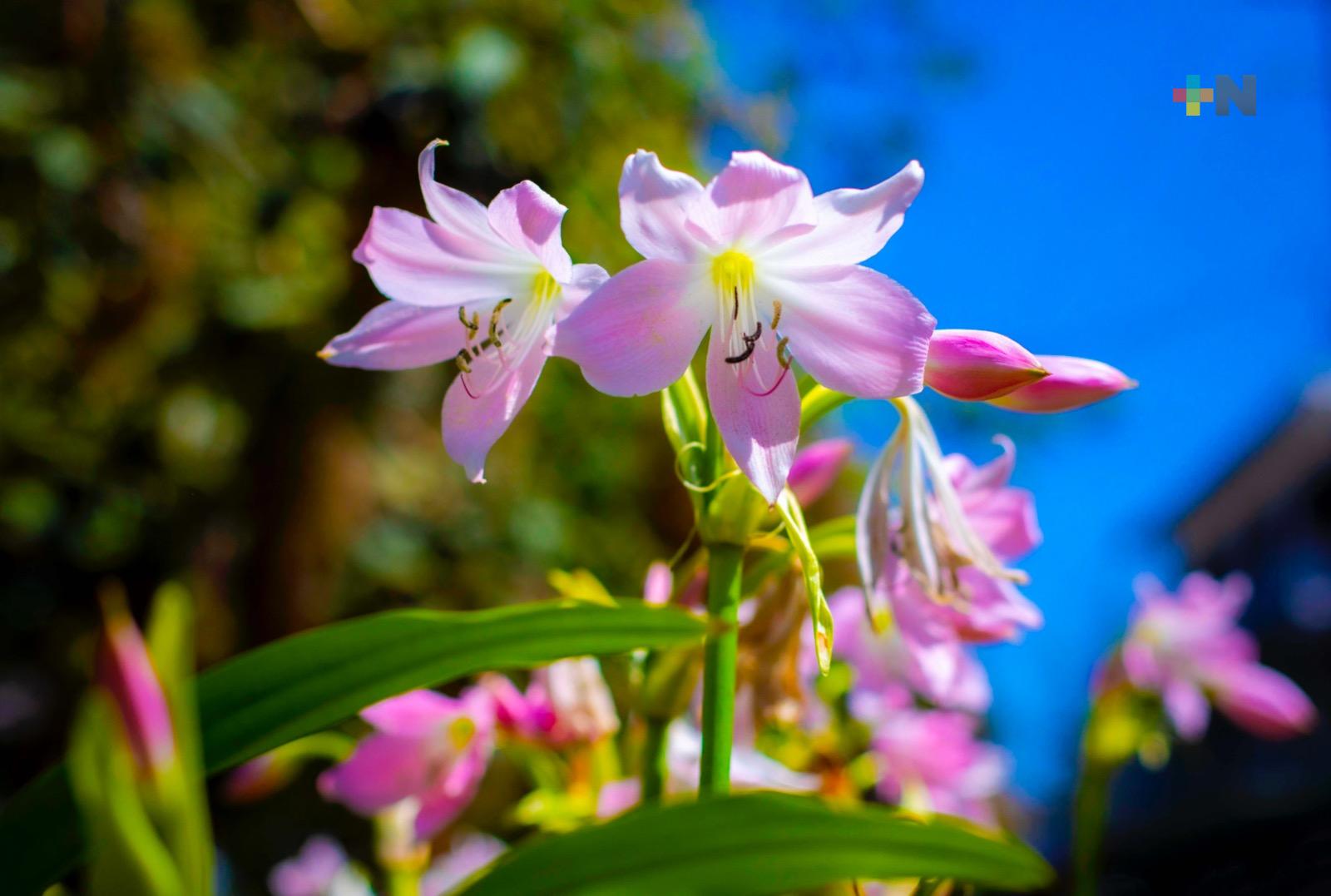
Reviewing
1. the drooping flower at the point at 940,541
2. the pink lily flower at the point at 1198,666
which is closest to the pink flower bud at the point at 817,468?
the drooping flower at the point at 940,541

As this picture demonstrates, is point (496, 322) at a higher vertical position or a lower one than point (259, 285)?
lower

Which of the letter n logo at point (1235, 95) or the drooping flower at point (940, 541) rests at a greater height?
the letter n logo at point (1235, 95)

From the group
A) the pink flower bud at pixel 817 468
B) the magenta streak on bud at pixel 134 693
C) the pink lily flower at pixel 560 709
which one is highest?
the pink flower bud at pixel 817 468

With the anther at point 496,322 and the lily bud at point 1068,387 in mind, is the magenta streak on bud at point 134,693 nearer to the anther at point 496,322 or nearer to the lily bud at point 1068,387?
the anther at point 496,322

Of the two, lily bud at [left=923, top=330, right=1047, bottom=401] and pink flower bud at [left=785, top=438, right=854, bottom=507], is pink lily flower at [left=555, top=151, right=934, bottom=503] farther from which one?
pink flower bud at [left=785, top=438, right=854, bottom=507]

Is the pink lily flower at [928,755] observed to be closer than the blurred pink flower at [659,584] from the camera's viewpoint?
No

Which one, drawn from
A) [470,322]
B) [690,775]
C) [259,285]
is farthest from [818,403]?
[259,285]

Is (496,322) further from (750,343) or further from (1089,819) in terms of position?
(1089,819)

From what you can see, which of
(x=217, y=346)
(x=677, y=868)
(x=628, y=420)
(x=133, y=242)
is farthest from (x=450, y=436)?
(x=628, y=420)
